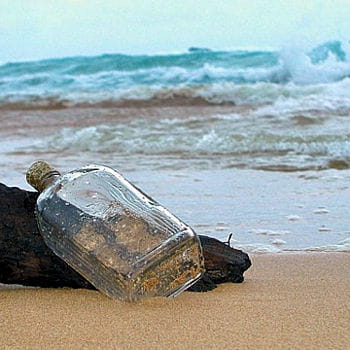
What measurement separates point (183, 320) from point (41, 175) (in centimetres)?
52

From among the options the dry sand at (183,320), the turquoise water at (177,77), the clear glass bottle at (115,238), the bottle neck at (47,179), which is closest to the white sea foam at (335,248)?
the dry sand at (183,320)

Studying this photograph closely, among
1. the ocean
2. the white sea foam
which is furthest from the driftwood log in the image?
the ocean

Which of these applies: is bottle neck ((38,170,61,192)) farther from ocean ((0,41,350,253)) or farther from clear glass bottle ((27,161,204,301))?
ocean ((0,41,350,253))

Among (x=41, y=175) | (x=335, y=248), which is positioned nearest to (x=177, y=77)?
(x=335, y=248)

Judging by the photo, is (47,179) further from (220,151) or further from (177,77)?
(177,77)

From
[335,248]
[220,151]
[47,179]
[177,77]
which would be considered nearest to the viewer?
[47,179]

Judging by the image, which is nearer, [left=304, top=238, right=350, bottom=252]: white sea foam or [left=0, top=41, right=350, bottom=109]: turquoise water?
[left=304, top=238, right=350, bottom=252]: white sea foam

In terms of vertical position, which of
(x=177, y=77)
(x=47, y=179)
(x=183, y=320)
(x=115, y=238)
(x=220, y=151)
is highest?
(x=47, y=179)

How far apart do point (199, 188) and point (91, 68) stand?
1810cm

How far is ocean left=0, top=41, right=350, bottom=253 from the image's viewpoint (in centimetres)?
325

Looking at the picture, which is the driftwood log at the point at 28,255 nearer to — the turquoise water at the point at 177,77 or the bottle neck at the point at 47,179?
the bottle neck at the point at 47,179

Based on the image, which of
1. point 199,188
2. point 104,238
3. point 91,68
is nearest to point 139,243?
point 104,238

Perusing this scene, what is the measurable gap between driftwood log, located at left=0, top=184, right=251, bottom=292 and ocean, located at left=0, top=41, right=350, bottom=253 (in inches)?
Result: 45.1

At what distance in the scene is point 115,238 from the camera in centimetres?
161
